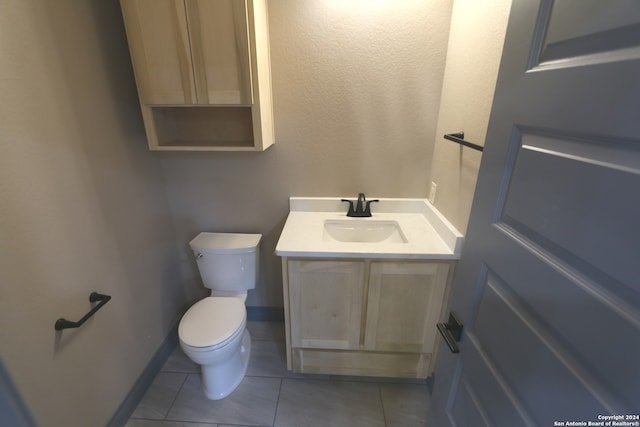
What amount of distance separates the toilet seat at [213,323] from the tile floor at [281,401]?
16.0 inches

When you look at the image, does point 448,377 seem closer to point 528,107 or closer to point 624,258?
point 624,258

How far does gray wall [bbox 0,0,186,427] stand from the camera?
964 millimetres

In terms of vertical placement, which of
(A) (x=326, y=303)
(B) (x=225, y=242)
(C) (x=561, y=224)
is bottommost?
(A) (x=326, y=303)

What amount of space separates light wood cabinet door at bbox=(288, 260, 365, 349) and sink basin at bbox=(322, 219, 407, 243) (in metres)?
0.34

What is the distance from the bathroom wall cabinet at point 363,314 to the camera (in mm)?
1448

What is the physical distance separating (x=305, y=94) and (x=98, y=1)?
100cm

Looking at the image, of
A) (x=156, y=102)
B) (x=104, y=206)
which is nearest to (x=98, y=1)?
(x=156, y=102)

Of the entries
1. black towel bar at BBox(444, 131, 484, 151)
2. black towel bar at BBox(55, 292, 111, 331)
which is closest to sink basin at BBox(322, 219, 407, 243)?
black towel bar at BBox(444, 131, 484, 151)

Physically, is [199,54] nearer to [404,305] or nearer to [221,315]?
[221,315]

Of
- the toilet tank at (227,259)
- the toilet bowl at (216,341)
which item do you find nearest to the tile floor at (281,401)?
the toilet bowl at (216,341)

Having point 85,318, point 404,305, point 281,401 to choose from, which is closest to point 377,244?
point 404,305

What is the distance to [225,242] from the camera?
6.00 ft

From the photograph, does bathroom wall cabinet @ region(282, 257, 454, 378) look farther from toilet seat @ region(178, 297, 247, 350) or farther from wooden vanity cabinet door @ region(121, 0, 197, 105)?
wooden vanity cabinet door @ region(121, 0, 197, 105)

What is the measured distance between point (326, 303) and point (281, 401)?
2.10ft
